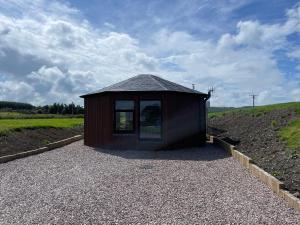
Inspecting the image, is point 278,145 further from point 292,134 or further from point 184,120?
point 184,120

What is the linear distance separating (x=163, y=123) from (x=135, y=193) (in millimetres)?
7776

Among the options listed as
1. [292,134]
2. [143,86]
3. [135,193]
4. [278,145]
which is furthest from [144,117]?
[135,193]

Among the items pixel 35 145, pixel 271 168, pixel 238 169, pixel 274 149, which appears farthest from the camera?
pixel 35 145

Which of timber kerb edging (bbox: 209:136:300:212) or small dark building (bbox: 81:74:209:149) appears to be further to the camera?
small dark building (bbox: 81:74:209:149)

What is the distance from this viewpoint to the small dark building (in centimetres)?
1458

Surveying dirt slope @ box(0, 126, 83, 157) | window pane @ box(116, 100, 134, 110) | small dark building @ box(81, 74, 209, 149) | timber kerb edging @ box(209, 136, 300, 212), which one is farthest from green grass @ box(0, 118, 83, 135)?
timber kerb edging @ box(209, 136, 300, 212)

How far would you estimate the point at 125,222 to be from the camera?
5.21 metres

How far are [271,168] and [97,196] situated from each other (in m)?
4.77

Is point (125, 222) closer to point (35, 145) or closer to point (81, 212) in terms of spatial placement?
point (81, 212)

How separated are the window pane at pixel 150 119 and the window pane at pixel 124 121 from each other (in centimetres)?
75

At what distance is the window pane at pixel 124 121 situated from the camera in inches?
608

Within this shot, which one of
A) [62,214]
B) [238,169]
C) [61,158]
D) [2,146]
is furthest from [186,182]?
[2,146]

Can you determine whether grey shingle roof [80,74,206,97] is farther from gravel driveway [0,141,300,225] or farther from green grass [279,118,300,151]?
green grass [279,118,300,151]

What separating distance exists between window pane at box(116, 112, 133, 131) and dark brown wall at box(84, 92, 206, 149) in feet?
2.36
